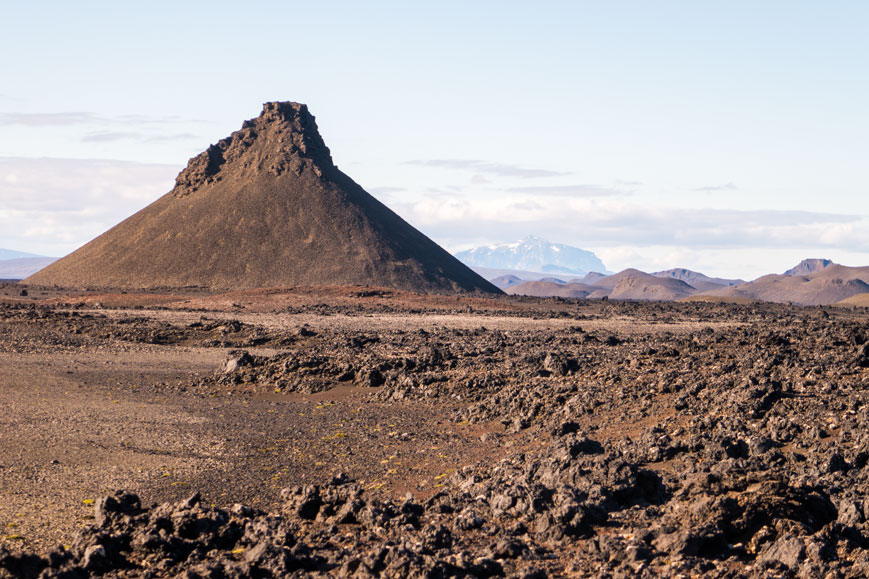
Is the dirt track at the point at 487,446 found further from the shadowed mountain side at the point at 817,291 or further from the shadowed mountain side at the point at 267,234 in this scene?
the shadowed mountain side at the point at 817,291

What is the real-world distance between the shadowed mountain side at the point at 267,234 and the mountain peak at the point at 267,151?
18 centimetres

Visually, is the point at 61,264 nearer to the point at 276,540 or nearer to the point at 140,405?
the point at 140,405

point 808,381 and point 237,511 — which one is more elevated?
point 808,381

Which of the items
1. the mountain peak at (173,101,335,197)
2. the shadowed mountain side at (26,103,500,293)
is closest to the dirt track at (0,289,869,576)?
the shadowed mountain side at (26,103,500,293)

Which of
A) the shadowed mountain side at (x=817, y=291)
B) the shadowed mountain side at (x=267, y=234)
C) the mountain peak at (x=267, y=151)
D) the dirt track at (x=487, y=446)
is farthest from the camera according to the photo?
the shadowed mountain side at (x=817, y=291)

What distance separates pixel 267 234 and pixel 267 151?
68.7ft

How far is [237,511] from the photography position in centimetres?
1101

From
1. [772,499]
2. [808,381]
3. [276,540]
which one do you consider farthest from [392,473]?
[808,381]

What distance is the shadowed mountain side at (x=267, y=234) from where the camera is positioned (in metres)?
103

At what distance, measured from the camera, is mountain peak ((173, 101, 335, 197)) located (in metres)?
123

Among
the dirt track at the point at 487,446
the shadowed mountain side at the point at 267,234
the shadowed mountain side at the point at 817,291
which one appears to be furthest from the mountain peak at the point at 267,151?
the shadowed mountain side at the point at 817,291

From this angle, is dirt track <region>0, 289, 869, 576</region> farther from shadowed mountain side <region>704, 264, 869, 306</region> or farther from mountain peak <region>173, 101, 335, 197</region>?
shadowed mountain side <region>704, 264, 869, 306</region>

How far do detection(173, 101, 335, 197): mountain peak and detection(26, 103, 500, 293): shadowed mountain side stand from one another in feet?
0.58

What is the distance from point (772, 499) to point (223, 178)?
393 ft
